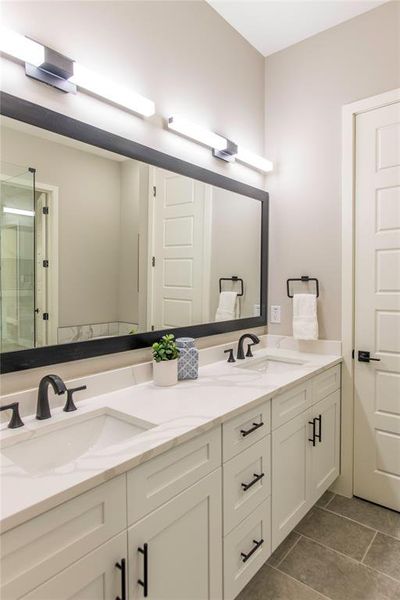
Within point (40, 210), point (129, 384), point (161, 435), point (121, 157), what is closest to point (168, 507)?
point (161, 435)

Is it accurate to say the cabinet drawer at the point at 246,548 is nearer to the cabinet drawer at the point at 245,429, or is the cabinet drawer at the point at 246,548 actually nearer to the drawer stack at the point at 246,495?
the drawer stack at the point at 246,495

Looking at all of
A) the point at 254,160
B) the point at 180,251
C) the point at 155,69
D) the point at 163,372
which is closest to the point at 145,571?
the point at 163,372

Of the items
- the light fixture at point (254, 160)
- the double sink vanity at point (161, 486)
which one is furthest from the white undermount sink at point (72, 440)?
the light fixture at point (254, 160)

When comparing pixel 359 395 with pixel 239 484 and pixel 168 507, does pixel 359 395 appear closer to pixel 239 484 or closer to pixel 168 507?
pixel 239 484

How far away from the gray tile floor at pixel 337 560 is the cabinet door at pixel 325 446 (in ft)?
0.59

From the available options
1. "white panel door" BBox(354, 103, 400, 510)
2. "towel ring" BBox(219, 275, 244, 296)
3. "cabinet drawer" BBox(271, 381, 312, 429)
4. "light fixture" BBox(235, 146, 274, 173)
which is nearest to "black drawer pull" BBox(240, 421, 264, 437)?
"cabinet drawer" BBox(271, 381, 312, 429)

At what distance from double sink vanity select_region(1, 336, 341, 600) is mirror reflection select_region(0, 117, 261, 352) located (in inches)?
11.9

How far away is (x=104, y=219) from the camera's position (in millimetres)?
1502

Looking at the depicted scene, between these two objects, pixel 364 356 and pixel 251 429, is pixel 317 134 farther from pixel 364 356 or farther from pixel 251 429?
pixel 251 429

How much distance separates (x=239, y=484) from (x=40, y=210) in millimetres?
1251

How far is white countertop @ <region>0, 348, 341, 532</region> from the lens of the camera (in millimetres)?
775

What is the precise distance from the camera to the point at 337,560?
1.70 meters

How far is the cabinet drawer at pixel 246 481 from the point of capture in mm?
1289

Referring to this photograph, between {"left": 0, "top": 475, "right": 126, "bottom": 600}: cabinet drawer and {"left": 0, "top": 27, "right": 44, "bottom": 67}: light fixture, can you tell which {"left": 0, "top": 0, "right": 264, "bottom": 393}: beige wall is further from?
{"left": 0, "top": 475, "right": 126, "bottom": 600}: cabinet drawer
